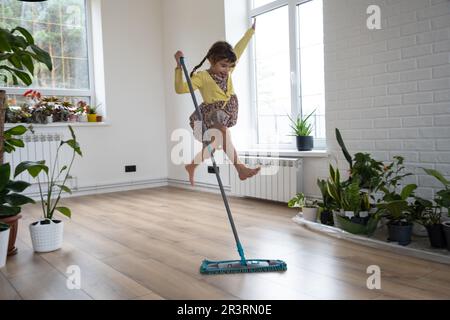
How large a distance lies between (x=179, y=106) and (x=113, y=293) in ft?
12.9

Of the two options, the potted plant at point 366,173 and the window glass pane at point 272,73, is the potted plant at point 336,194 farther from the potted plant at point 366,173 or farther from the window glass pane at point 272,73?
the window glass pane at point 272,73

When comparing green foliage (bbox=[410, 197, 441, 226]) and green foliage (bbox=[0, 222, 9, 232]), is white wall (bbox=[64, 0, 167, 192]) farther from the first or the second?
green foliage (bbox=[410, 197, 441, 226])

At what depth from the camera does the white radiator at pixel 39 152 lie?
15.4 ft

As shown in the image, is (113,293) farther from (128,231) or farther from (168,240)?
(128,231)

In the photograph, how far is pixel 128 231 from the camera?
10.7 feet

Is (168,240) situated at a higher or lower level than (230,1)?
lower

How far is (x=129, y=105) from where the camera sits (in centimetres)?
563

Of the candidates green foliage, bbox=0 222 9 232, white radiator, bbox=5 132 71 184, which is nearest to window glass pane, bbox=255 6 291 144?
white radiator, bbox=5 132 71 184

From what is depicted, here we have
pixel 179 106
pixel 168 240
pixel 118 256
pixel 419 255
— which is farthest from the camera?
pixel 179 106

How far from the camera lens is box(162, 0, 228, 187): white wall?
4887mm

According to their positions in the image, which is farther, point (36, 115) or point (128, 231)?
point (36, 115)

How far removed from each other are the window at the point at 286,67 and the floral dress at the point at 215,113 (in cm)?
194

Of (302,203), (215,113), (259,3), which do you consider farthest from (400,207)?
(259,3)

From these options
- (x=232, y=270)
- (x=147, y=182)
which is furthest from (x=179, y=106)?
(x=232, y=270)
